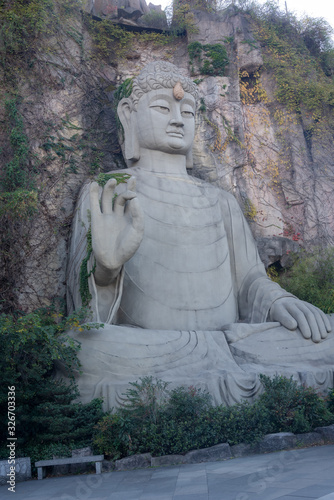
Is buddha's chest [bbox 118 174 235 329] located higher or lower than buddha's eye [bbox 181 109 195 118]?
lower

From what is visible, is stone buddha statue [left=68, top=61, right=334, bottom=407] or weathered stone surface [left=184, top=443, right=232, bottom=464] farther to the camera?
stone buddha statue [left=68, top=61, right=334, bottom=407]

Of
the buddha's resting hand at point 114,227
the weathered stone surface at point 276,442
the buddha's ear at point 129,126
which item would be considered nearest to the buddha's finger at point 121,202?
the buddha's resting hand at point 114,227

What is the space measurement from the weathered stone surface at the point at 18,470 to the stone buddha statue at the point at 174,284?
1029 mm

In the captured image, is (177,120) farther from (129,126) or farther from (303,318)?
(303,318)

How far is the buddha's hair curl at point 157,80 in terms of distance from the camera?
7.62 m

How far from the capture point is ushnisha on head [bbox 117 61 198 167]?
7617 millimetres

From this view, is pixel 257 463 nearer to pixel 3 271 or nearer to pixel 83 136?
pixel 3 271

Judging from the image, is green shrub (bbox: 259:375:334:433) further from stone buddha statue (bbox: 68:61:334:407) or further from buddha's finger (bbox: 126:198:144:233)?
buddha's finger (bbox: 126:198:144:233)

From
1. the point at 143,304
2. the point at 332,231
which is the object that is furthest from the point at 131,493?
the point at 332,231

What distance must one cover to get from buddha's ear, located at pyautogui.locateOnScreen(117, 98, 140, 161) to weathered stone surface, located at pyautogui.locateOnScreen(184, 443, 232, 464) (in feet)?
14.9

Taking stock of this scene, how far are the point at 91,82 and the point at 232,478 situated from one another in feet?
24.8

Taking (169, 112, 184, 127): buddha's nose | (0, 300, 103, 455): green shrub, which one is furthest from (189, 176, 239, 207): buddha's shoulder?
(0, 300, 103, 455): green shrub

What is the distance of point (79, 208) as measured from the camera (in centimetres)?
732

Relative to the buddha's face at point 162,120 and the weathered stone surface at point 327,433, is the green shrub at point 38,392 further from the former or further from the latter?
the buddha's face at point 162,120
